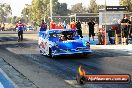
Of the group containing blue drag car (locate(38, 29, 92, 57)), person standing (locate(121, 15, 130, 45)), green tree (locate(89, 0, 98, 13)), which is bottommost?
blue drag car (locate(38, 29, 92, 57))

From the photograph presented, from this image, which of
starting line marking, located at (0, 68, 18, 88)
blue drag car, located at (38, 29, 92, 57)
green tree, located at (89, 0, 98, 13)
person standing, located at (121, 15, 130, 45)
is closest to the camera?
starting line marking, located at (0, 68, 18, 88)

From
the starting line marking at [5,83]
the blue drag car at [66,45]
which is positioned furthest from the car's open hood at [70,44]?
the starting line marking at [5,83]

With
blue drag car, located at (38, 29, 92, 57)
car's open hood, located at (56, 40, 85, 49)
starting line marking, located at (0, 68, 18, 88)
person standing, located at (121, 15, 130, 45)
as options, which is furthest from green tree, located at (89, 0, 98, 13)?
starting line marking, located at (0, 68, 18, 88)

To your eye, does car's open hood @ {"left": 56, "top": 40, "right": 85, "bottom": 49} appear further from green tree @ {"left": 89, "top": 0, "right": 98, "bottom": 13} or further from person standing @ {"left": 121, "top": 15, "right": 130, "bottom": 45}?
green tree @ {"left": 89, "top": 0, "right": 98, "bottom": 13}

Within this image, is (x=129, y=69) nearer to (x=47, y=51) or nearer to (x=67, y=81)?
(x=67, y=81)

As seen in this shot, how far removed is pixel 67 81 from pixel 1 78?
194 cm

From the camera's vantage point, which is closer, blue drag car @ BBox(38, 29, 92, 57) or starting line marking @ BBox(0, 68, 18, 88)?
starting line marking @ BBox(0, 68, 18, 88)

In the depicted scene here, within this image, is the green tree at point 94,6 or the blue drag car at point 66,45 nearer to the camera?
the blue drag car at point 66,45

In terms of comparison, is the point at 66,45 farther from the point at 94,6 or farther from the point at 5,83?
the point at 94,6

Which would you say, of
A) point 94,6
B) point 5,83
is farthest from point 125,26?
point 94,6

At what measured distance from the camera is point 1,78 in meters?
11.4

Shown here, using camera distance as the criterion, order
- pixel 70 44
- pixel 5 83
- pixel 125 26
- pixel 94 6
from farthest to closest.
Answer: pixel 94 6 < pixel 125 26 < pixel 70 44 < pixel 5 83

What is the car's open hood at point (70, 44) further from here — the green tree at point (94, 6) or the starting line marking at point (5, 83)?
the green tree at point (94, 6)

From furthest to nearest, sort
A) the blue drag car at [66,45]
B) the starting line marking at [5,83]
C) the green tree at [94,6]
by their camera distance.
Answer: the green tree at [94,6] → the blue drag car at [66,45] → the starting line marking at [5,83]
